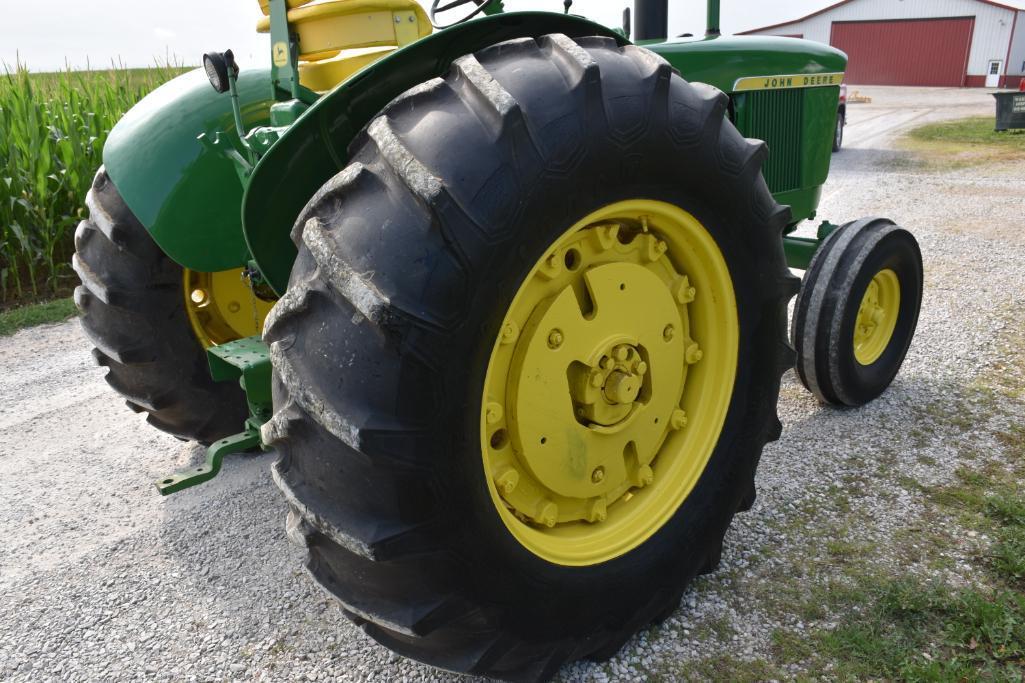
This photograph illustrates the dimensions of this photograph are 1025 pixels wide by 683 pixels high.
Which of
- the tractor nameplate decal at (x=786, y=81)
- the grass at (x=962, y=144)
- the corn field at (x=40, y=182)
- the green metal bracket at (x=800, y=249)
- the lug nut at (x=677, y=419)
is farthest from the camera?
the grass at (x=962, y=144)

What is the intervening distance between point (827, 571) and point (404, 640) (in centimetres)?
123

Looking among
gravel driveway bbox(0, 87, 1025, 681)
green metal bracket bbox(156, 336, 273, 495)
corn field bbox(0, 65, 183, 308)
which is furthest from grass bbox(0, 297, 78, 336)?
green metal bracket bbox(156, 336, 273, 495)

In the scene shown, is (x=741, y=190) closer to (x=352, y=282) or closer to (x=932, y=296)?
(x=352, y=282)

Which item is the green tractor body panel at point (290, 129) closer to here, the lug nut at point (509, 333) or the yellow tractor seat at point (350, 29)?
the yellow tractor seat at point (350, 29)

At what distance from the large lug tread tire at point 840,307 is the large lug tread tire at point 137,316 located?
2118 mm

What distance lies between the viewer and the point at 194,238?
2043mm

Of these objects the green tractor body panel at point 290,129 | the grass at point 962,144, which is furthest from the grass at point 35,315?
the grass at point 962,144

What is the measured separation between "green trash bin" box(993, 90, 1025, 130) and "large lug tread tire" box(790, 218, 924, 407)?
38.1ft

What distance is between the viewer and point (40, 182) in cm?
498

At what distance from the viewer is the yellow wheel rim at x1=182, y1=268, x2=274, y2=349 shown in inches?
96.6

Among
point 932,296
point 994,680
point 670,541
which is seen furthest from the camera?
point 932,296

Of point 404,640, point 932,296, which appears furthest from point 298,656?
point 932,296

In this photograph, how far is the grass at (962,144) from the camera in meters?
9.97

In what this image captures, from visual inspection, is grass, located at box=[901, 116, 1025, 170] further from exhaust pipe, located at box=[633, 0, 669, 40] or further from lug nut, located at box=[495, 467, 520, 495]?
lug nut, located at box=[495, 467, 520, 495]
